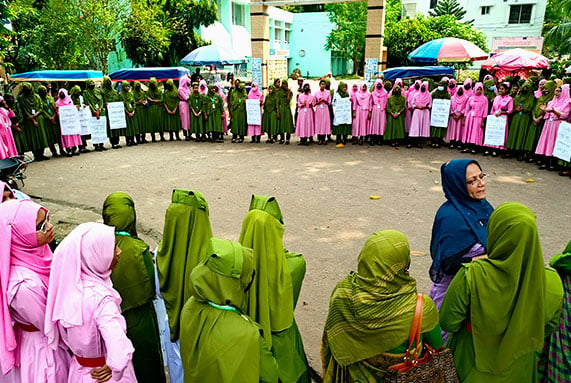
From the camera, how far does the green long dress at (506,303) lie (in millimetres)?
1981

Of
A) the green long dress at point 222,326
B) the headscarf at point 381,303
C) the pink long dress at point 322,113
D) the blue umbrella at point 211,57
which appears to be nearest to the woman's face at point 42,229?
the green long dress at point 222,326

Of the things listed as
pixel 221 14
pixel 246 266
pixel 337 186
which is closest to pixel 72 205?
pixel 337 186

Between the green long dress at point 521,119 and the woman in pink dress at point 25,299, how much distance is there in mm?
9076

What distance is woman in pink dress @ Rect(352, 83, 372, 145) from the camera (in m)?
10.5

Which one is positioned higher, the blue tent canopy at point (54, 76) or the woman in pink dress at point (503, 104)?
the blue tent canopy at point (54, 76)

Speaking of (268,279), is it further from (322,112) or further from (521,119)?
(322,112)

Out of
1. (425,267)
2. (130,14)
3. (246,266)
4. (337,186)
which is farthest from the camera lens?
(130,14)

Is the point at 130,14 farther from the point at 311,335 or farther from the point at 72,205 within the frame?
the point at 311,335

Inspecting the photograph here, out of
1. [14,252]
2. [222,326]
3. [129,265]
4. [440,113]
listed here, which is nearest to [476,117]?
[440,113]

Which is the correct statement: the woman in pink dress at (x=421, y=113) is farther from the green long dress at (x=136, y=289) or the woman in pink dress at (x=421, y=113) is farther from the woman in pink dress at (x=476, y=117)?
the green long dress at (x=136, y=289)

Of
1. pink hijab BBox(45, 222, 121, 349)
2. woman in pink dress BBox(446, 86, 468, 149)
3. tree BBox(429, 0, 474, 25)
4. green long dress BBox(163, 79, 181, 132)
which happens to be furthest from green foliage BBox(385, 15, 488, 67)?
pink hijab BBox(45, 222, 121, 349)

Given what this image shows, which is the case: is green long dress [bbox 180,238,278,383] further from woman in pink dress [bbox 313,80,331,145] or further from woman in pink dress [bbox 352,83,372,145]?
woman in pink dress [bbox 352,83,372,145]

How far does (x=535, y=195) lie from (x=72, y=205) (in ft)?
24.1

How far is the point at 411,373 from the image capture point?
1979 millimetres
